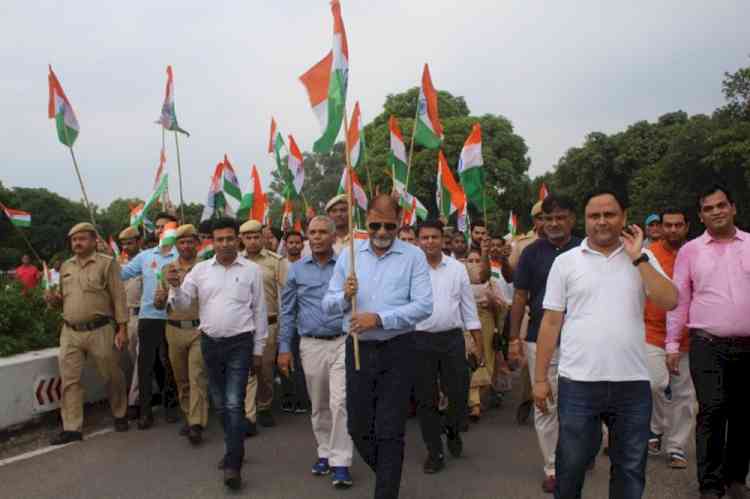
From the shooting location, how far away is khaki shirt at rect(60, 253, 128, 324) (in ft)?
22.1

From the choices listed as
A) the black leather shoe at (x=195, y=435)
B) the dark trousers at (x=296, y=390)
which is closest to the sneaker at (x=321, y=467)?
the black leather shoe at (x=195, y=435)

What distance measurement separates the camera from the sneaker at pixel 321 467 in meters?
5.39

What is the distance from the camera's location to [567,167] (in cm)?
4781

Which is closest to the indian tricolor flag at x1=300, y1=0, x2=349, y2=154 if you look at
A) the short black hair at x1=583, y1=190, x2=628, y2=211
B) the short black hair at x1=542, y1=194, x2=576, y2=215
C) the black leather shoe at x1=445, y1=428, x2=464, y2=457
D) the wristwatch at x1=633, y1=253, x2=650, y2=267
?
the short black hair at x1=542, y1=194, x2=576, y2=215

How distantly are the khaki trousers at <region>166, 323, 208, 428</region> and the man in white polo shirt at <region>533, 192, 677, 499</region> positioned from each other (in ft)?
12.8

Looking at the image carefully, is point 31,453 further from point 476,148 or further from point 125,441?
point 476,148

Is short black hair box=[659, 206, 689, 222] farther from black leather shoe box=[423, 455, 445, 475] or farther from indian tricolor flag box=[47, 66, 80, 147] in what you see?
indian tricolor flag box=[47, 66, 80, 147]

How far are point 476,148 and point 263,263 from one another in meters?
4.13

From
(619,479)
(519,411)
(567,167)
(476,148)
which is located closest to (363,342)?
(619,479)

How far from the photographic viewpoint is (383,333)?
14.1 feet

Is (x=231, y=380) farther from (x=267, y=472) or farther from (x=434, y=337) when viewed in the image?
(x=434, y=337)

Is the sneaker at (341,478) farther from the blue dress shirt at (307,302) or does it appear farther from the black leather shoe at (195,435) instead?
the black leather shoe at (195,435)

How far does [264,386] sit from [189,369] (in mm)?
860

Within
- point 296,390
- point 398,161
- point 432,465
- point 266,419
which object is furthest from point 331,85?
point 398,161
